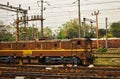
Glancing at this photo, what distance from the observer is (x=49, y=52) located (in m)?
25.2

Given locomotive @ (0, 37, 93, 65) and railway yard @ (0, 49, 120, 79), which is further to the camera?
locomotive @ (0, 37, 93, 65)

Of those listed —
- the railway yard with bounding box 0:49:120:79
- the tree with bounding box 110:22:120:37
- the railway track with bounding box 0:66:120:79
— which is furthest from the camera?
the tree with bounding box 110:22:120:37

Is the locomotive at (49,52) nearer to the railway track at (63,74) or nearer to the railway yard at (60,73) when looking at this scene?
the railway yard at (60,73)

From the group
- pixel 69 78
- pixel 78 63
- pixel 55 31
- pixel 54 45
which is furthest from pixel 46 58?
pixel 55 31

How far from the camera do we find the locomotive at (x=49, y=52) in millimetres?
23922

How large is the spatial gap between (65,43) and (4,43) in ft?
25.1

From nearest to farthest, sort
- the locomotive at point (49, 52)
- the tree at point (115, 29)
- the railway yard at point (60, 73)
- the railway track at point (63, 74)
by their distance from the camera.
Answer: the railway track at point (63, 74) → the railway yard at point (60, 73) → the locomotive at point (49, 52) → the tree at point (115, 29)

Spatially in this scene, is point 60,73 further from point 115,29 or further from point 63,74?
point 115,29

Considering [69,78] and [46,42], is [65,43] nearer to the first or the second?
[46,42]

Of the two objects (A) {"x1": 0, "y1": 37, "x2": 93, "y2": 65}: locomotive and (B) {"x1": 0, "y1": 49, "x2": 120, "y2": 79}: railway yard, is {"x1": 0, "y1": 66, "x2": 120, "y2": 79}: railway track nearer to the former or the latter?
(B) {"x1": 0, "y1": 49, "x2": 120, "y2": 79}: railway yard

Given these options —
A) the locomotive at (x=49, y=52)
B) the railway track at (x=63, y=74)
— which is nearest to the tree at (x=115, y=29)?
the locomotive at (x=49, y=52)

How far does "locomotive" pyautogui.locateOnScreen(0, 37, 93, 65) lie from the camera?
2392 cm

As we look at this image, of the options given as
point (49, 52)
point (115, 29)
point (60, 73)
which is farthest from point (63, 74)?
point (115, 29)

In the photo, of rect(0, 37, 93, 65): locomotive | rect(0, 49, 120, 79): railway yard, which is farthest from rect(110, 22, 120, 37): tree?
rect(0, 49, 120, 79): railway yard
